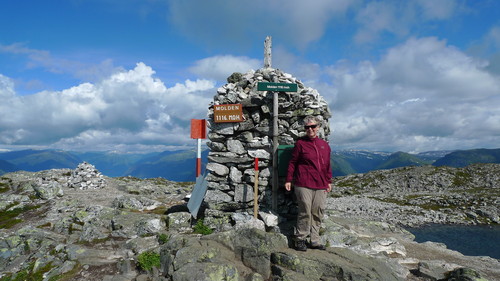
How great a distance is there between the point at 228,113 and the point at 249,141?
160 cm

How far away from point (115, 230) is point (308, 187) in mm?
9852

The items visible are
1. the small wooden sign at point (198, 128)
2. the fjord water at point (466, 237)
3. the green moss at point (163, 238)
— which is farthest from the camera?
the fjord water at point (466, 237)

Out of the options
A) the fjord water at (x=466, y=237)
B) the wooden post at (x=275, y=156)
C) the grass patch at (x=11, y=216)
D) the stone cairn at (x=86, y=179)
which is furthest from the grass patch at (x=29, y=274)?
the fjord water at (x=466, y=237)

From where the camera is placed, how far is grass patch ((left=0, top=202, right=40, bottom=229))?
17.3 m

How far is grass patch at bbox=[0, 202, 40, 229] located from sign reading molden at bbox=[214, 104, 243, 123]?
54.3 feet

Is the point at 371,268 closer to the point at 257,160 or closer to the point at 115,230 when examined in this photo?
the point at 257,160

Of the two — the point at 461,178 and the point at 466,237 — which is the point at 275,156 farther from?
the point at 461,178

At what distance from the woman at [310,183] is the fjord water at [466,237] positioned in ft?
117

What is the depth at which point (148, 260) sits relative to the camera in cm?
866

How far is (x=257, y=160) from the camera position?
1088 centimetres

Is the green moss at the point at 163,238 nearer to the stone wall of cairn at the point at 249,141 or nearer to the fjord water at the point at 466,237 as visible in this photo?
the stone wall of cairn at the point at 249,141

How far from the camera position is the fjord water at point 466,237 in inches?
1380

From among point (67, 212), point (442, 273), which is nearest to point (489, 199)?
point (442, 273)

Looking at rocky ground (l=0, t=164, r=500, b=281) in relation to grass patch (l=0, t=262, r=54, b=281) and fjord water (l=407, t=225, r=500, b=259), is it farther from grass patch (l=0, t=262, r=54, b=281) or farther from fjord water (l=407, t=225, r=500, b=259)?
fjord water (l=407, t=225, r=500, b=259)
